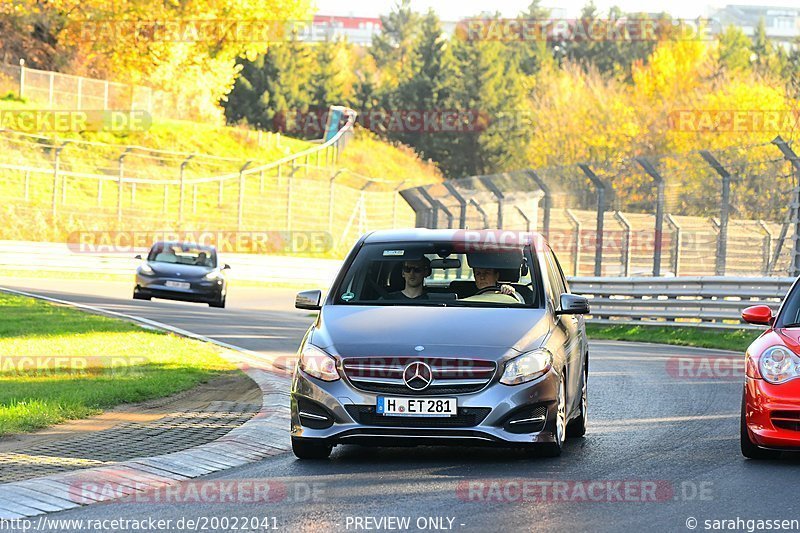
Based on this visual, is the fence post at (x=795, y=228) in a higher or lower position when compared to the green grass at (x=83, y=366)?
higher

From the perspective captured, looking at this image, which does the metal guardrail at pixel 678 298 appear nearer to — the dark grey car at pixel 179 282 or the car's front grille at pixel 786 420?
the dark grey car at pixel 179 282

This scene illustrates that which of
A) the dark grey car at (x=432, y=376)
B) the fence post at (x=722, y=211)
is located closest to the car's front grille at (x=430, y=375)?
the dark grey car at (x=432, y=376)

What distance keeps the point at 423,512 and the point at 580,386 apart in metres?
3.39

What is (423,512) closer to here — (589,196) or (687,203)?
(687,203)

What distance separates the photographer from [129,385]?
477 inches

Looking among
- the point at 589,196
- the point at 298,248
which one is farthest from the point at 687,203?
the point at 298,248

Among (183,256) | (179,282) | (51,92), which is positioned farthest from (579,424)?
(51,92)

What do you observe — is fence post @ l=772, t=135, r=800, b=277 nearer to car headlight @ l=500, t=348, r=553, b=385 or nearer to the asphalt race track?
the asphalt race track

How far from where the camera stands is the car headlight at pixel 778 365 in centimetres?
883

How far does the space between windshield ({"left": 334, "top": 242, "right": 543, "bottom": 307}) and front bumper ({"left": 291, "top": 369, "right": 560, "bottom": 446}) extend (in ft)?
3.82

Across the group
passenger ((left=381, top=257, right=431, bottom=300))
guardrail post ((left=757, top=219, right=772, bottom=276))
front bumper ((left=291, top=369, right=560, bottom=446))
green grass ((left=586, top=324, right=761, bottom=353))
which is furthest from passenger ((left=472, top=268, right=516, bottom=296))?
guardrail post ((left=757, top=219, right=772, bottom=276))

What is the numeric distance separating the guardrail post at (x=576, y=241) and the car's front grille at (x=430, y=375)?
17.4 meters

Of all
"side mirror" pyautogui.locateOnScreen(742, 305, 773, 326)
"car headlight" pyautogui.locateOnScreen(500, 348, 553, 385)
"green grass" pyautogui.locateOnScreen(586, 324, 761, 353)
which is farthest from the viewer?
"green grass" pyautogui.locateOnScreen(586, 324, 761, 353)

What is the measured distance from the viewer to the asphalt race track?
6809 mm
